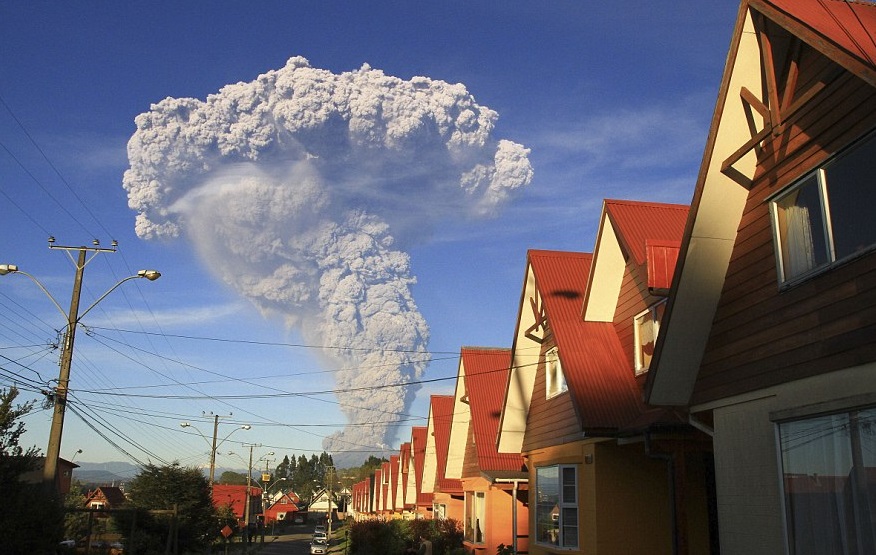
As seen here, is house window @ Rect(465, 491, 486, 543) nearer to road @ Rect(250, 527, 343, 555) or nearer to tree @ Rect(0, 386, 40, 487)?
tree @ Rect(0, 386, 40, 487)

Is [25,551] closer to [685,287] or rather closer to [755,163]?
[685,287]

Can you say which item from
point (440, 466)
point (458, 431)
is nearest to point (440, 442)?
point (440, 466)

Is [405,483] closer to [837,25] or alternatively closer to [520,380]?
[520,380]

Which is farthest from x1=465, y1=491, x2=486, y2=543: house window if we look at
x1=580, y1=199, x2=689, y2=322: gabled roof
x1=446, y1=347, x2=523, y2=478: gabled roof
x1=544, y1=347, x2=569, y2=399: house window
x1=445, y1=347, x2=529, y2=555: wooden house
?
x1=580, y1=199, x2=689, y2=322: gabled roof

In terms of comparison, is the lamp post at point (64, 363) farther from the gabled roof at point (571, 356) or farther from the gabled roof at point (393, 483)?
the gabled roof at point (393, 483)

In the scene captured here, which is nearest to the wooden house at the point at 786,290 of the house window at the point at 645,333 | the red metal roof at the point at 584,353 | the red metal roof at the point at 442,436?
the red metal roof at the point at 584,353
